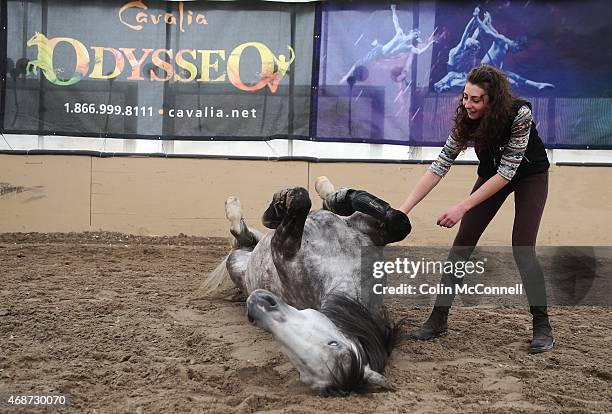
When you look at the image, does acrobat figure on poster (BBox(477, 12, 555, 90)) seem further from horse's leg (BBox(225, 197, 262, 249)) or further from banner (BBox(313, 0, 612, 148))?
horse's leg (BBox(225, 197, 262, 249))

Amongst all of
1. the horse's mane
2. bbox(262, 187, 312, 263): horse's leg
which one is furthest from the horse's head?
bbox(262, 187, 312, 263): horse's leg

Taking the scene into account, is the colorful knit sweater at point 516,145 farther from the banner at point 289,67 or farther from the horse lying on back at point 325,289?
the banner at point 289,67

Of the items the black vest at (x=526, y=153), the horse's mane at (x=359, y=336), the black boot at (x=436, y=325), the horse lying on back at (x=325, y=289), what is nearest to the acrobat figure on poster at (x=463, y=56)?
the horse lying on back at (x=325, y=289)

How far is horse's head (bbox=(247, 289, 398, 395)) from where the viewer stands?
2.32 meters

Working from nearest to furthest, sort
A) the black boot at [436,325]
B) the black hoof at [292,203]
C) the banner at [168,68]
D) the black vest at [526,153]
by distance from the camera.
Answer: the black hoof at [292,203]
the black vest at [526,153]
the black boot at [436,325]
the banner at [168,68]

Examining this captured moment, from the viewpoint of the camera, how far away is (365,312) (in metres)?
2.87

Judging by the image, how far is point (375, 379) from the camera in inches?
99.8

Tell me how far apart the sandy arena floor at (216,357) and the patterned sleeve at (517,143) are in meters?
0.94

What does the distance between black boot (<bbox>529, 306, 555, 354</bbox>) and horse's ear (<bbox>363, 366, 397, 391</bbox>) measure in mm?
1113

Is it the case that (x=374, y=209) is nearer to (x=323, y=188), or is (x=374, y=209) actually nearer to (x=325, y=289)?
(x=325, y=289)

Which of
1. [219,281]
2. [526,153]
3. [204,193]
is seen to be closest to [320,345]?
[526,153]

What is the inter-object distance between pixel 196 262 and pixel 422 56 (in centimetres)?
324

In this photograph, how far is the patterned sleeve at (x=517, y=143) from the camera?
127 inches

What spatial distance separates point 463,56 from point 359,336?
16.2 ft
